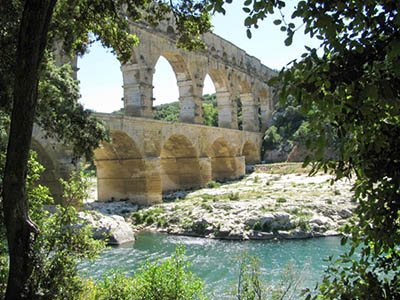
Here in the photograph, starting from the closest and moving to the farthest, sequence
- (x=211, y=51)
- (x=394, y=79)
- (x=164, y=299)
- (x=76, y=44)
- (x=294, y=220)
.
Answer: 1. (x=394, y=79)
2. (x=164, y=299)
3. (x=76, y=44)
4. (x=294, y=220)
5. (x=211, y=51)

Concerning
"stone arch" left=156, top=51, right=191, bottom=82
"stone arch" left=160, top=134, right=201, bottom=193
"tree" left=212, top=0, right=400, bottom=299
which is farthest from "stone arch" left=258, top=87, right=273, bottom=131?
"tree" left=212, top=0, right=400, bottom=299

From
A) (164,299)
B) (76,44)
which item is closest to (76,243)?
(164,299)

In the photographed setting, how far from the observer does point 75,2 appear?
224 inches

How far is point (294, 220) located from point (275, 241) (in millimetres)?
1534

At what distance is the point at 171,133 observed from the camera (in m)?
21.2

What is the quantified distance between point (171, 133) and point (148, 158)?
8.24 feet

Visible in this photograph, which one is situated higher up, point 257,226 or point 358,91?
point 358,91

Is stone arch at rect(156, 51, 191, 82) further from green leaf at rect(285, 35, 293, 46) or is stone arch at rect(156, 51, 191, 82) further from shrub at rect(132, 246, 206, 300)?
green leaf at rect(285, 35, 293, 46)

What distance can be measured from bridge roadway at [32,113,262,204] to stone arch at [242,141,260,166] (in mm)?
4743

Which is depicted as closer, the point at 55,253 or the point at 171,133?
the point at 55,253

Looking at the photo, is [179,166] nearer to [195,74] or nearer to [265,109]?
[195,74]

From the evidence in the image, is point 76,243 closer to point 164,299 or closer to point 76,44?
point 164,299

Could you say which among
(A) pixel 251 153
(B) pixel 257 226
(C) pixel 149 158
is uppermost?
(A) pixel 251 153

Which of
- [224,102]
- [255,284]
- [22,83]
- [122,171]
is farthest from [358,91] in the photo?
[224,102]
